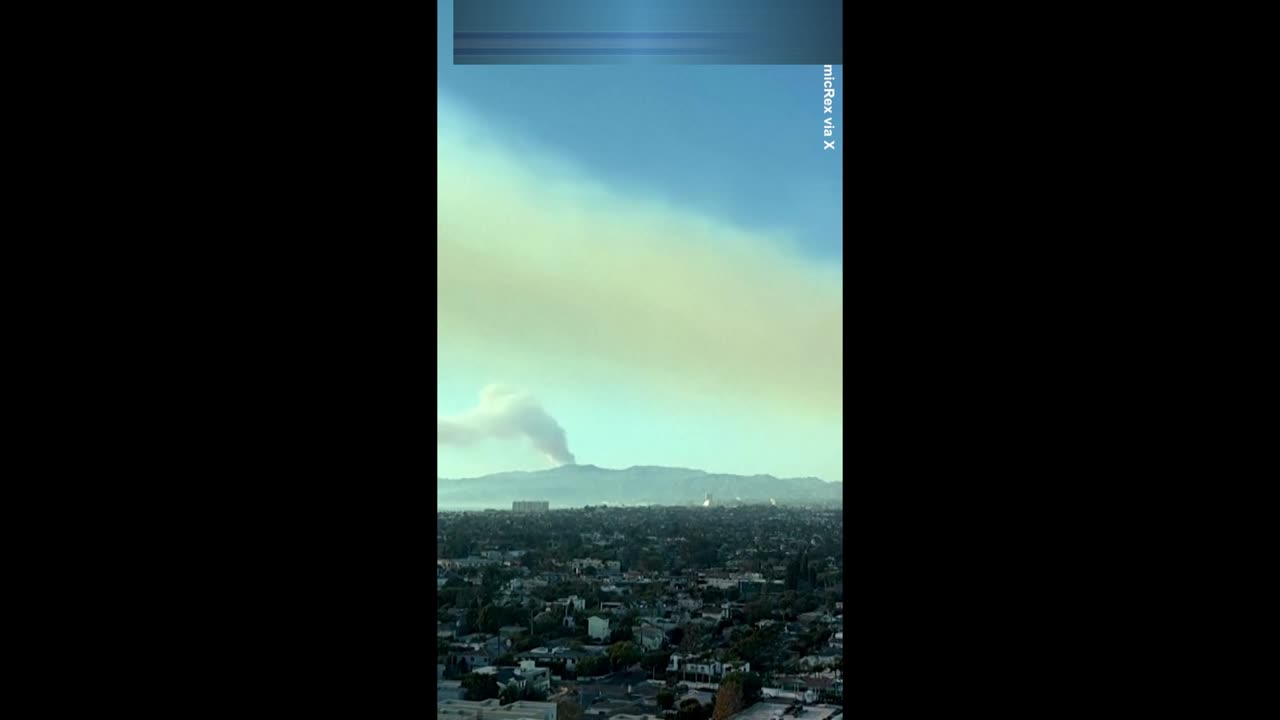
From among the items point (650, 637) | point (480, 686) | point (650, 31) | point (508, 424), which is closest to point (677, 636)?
point (650, 637)

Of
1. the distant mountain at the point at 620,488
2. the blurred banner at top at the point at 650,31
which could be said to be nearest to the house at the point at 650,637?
the distant mountain at the point at 620,488

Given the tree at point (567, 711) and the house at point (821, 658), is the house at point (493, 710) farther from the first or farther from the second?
the house at point (821, 658)

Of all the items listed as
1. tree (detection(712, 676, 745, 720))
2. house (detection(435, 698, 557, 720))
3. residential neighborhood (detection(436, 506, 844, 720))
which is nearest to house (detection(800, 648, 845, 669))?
residential neighborhood (detection(436, 506, 844, 720))
